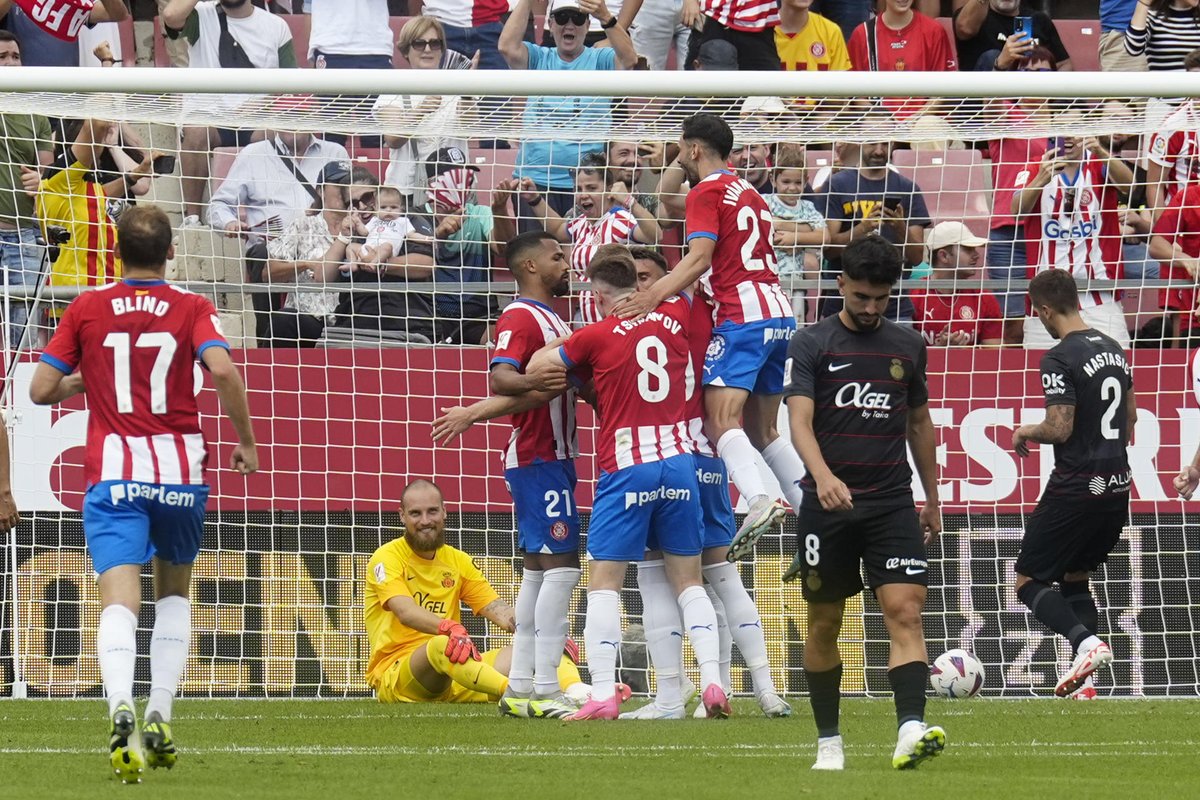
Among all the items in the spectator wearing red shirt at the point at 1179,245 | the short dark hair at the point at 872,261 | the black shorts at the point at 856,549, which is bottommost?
the black shorts at the point at 856,549

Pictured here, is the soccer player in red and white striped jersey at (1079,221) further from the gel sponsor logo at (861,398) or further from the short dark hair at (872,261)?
the short dark hair at (872,261)

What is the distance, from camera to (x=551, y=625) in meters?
8.92

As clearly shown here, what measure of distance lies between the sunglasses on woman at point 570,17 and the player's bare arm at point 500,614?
577 cm

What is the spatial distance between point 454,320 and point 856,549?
5426 mm

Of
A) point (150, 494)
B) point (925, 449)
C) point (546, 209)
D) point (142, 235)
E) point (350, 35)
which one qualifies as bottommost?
point (150, 494)

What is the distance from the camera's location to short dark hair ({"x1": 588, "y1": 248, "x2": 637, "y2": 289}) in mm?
8727

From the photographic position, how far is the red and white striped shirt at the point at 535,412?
8.94 metres

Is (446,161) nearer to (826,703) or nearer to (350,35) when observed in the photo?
(350,35)

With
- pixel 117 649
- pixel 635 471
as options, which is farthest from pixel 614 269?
pixel 117 649

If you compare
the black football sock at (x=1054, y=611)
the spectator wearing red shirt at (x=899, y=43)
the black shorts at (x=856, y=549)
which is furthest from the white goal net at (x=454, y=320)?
the black shorts at (x=856, y=549)

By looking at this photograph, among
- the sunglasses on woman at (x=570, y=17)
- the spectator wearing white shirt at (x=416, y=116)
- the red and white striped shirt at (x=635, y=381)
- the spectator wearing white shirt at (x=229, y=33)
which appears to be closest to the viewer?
the red and white striped shirt at (x=635, y=381)

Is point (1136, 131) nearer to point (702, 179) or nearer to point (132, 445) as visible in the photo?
point (702, 179)

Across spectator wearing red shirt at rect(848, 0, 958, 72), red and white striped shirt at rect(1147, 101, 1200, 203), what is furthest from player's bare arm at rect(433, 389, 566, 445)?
spectator wearing red shirt at rect(848, 0, 958, 72)

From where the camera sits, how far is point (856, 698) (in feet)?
35.1
